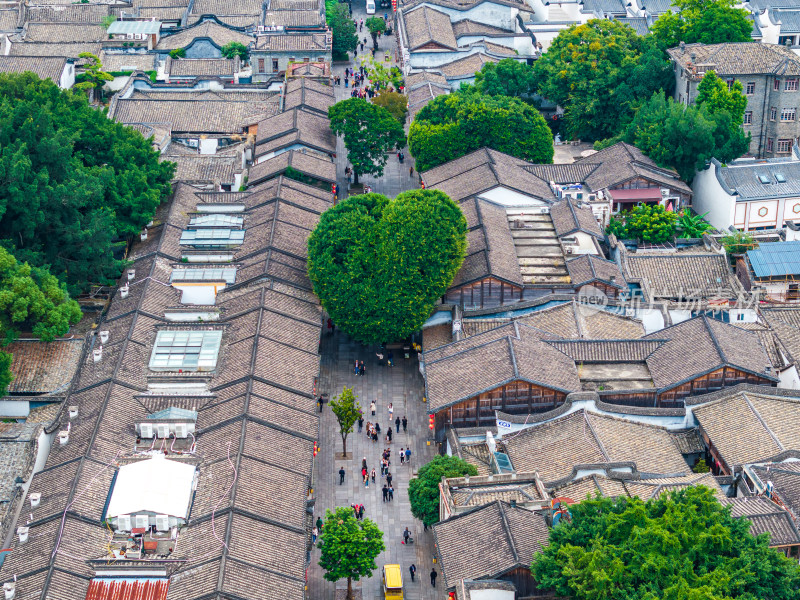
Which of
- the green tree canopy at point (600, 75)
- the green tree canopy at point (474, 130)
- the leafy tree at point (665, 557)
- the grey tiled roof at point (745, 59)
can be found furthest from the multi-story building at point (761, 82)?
the leafy tree at point (665, 557)

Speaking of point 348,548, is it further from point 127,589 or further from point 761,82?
point 761,82

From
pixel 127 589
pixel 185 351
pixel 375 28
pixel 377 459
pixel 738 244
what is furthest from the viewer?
pixel 375 28

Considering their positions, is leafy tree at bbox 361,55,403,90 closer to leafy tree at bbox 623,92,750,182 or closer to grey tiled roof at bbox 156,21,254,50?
grey tiled roof at bbox 156,21,254,50

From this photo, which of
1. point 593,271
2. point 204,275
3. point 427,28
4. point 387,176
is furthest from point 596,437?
point 427,28

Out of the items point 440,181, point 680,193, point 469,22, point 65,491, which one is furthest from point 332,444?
point 469,22

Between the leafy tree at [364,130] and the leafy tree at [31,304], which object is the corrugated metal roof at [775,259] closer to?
the leafy tree at [364,130]

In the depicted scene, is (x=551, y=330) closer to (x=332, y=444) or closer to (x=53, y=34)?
(x=332, y=444)
